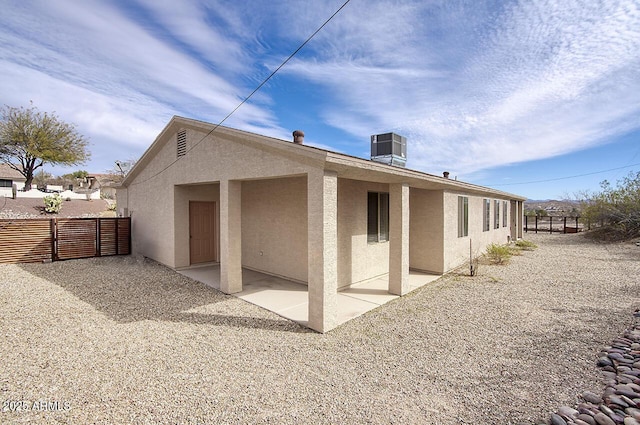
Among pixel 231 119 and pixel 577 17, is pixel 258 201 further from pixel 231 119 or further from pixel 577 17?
pixel 577 17

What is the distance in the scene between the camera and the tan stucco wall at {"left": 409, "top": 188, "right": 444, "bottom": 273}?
973cm

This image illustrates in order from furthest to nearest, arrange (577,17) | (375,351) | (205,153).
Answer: (205,153) < (577,17) < (375,351)

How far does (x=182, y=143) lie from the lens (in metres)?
9.46

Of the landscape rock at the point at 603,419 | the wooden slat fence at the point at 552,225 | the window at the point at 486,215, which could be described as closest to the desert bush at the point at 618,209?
the wooden slat fence at the point at 552,225

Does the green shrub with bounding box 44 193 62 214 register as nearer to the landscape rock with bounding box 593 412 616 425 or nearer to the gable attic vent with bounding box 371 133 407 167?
the gable attic vent with bounding box 371 133 407 167

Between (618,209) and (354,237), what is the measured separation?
73.6ft

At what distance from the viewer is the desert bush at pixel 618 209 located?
18.5m

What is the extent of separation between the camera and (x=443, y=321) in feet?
19.1

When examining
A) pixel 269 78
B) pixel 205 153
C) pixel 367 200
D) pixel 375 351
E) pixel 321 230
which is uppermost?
pixel 269 78

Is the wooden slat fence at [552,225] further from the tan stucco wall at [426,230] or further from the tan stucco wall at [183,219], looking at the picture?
the tan stucco wall at [183,219]

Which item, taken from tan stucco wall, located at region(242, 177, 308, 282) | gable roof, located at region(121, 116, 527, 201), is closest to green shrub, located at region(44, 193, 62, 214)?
gable roof, located at region(121, 116, 527, 201)

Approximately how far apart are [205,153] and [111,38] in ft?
11.5

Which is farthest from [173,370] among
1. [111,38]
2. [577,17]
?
[577,17]

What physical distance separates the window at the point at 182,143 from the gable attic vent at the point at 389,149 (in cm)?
667
